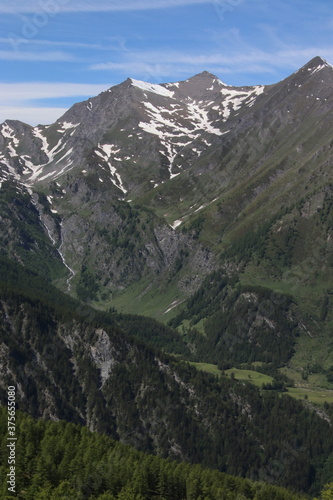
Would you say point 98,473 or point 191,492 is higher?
point 98,473

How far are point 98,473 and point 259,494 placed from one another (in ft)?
153

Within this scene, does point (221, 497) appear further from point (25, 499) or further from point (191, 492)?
point (25, 499)

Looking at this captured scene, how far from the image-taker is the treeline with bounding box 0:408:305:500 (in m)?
160

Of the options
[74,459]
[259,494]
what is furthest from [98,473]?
[259,494]

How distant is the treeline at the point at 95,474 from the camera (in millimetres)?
159500

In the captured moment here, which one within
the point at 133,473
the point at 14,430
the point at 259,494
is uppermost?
the point at 14,430

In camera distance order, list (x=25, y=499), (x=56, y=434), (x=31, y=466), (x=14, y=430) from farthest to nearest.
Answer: (x=56, y=434), (x=14, y=430), (x=31, y=466), (x=25, y=499)

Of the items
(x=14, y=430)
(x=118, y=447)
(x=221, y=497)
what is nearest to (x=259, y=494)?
(x=221, y=497)

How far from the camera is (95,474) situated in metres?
169

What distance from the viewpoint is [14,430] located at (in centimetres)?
18462

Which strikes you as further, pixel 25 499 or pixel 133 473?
pixel 133 473

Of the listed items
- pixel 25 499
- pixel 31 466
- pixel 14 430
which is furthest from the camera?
pixel 14 430

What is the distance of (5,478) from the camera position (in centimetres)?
15262

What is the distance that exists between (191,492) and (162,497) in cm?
725
